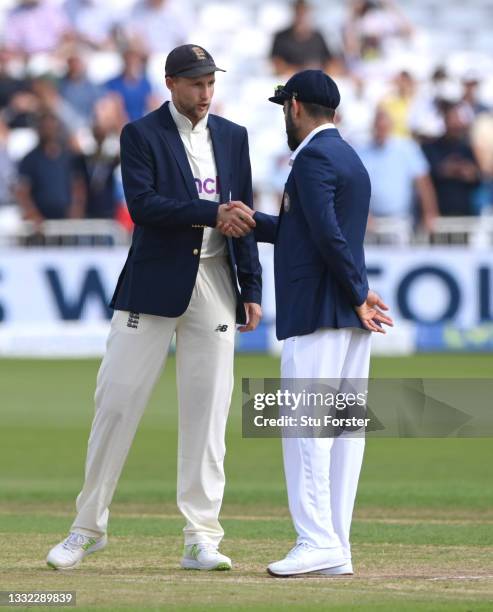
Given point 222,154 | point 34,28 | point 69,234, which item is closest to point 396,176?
point 69,234

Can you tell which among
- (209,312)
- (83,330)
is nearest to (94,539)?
(209,312)

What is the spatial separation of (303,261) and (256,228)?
46 cm

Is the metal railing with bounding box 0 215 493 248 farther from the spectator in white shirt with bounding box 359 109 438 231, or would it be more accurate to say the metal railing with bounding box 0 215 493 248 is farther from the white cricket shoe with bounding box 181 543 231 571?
the white cricket shoe with bounding box 181 543 231 571

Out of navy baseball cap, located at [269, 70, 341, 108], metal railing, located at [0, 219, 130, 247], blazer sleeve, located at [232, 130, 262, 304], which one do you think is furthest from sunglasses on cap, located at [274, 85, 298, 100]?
metal railing, located at [0, 219, 130, 247]

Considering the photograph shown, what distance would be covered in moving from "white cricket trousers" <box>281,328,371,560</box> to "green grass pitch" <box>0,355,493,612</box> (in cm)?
22

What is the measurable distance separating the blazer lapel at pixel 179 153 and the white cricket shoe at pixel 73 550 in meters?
1.58

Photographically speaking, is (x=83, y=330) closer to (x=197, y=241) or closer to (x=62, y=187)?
(x=62, y=187)

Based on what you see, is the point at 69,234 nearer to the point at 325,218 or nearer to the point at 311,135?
the point at 311,135

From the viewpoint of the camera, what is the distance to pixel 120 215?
20.3 meters

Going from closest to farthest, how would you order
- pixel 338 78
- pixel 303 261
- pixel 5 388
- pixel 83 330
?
pixel 303 261
pixel 5 388
pixel 83 330
pixel 338 78

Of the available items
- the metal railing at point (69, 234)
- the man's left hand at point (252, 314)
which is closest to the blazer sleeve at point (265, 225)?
the man's left hand at point (252, 314)

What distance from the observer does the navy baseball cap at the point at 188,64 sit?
6.95m

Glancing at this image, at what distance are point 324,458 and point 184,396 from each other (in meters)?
0.80

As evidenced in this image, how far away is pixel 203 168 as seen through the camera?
23.4 ft
